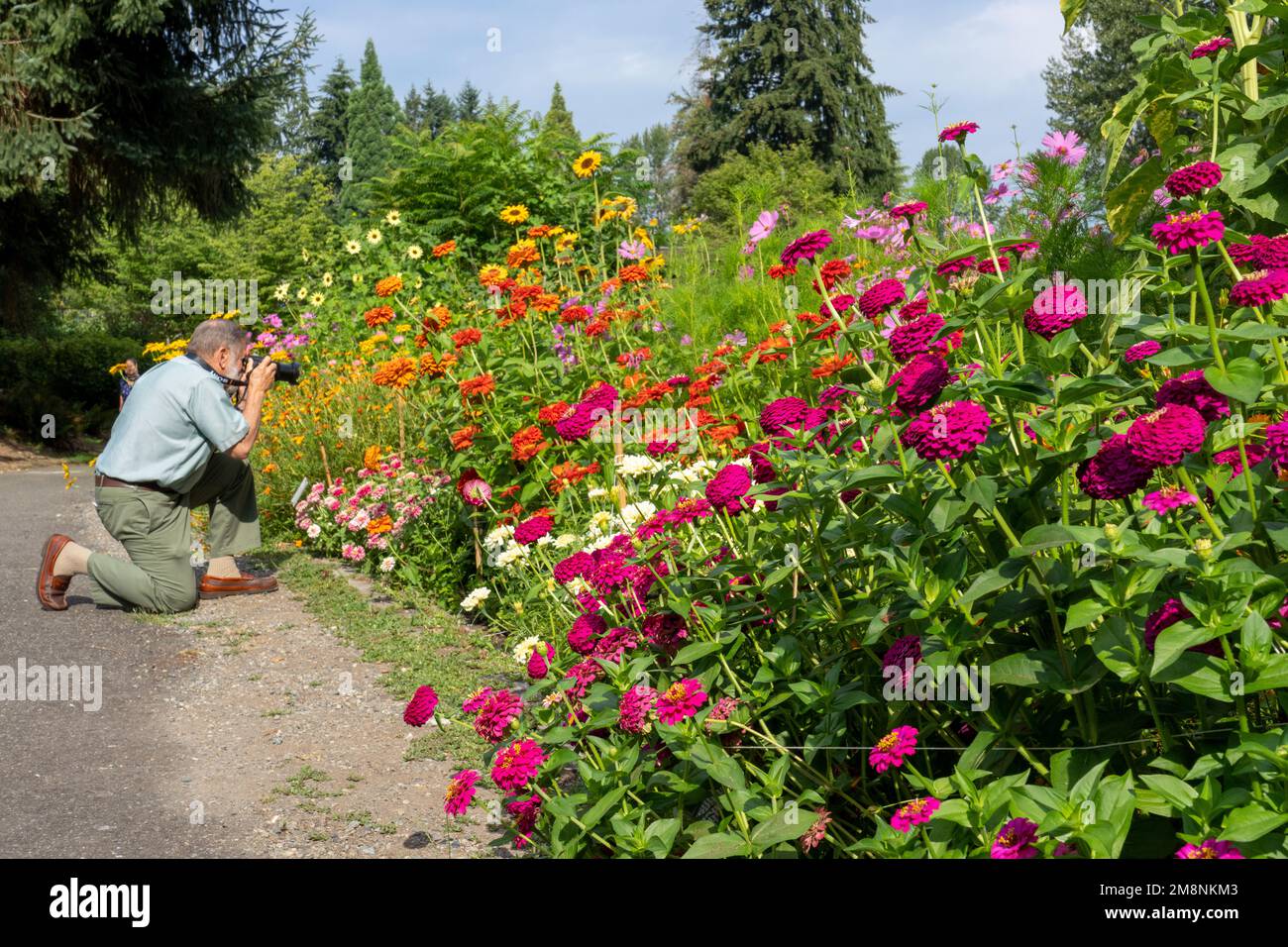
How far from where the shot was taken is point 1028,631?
2.28 meters

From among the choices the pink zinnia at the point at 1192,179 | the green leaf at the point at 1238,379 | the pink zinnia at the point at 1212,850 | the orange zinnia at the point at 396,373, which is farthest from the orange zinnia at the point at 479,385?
the pink zinnia at the point at 1212,850

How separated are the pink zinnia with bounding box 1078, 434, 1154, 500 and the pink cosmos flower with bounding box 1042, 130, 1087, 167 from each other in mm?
3175

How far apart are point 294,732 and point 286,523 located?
3.83 meters

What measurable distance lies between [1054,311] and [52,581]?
207 inches

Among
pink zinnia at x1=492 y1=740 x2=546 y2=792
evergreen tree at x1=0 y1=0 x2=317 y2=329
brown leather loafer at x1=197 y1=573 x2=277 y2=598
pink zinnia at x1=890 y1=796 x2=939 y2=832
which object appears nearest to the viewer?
pink zinnia at x1=890 y1=796 x2=939 y2=832

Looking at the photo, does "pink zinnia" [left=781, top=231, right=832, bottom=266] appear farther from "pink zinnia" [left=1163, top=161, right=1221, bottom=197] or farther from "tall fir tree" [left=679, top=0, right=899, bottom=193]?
"tall fir tree" [left=679, top=0, right=899, bottom=193]

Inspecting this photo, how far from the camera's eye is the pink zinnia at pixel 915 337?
2.16 m

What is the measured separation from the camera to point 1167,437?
1726 millimetres

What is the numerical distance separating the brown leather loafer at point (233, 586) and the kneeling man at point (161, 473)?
8.2 inches

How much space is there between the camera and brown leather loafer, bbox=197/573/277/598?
6.06m

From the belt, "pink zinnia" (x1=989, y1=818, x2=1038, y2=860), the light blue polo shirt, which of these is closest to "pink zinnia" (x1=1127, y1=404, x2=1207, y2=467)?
"pink zinnia" (x1=989, y1=818, x2=1038, y2=860)

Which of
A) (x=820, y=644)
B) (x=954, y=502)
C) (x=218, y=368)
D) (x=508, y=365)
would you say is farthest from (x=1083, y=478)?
(x=218, y=368)

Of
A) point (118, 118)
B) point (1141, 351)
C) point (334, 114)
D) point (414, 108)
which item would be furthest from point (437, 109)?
point (1141, 351)
